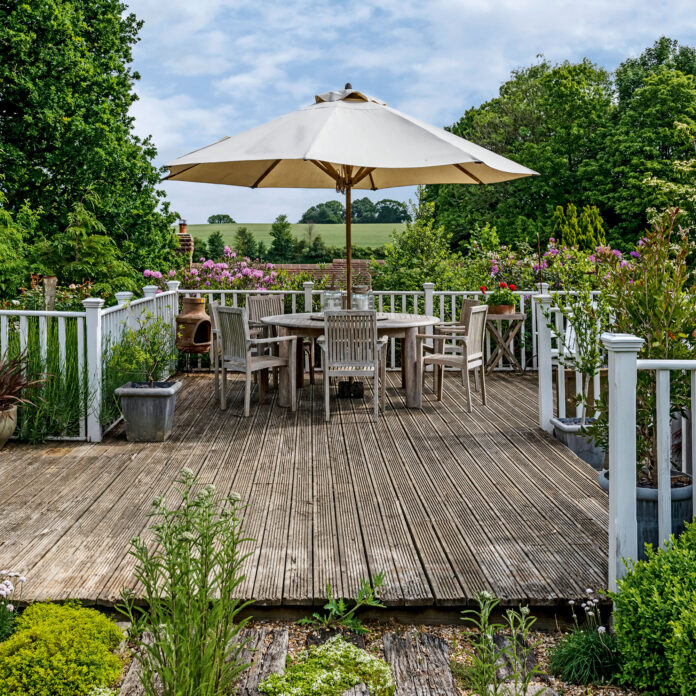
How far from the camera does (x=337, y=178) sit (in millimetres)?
7320

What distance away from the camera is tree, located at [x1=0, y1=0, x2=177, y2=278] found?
16281 mm

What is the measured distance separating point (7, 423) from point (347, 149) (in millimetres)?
3140

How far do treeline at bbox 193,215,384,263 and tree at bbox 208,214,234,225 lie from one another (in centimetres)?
1528

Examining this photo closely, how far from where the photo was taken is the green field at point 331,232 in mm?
41800

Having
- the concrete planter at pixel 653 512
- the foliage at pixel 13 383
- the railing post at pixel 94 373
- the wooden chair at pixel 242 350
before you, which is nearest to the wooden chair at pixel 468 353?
the wooden chair at pixel 242 350

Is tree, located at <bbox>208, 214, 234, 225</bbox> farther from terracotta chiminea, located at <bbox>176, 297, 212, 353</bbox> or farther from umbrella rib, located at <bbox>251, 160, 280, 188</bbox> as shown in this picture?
umbrella rib, located at <bbox>251, 160, 280, 188</bbox>

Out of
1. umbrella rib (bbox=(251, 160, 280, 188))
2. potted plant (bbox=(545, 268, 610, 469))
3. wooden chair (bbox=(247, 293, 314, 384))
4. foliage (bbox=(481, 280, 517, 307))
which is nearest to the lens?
potted plant (bbox=(545, 268, 610, 469))

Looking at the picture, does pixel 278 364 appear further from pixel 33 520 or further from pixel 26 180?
pixel 26 180

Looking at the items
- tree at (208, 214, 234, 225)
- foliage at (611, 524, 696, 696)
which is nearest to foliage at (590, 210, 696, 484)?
foliage at (611, 524, 696, 696)

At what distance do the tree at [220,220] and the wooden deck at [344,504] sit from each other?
44.8 m

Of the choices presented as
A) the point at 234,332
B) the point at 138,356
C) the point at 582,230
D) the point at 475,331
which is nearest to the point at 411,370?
the point at 475,331

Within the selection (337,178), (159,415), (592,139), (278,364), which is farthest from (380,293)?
(592,139)

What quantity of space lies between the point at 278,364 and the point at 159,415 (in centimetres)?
140

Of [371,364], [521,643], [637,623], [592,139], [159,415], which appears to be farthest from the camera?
[592,139]
